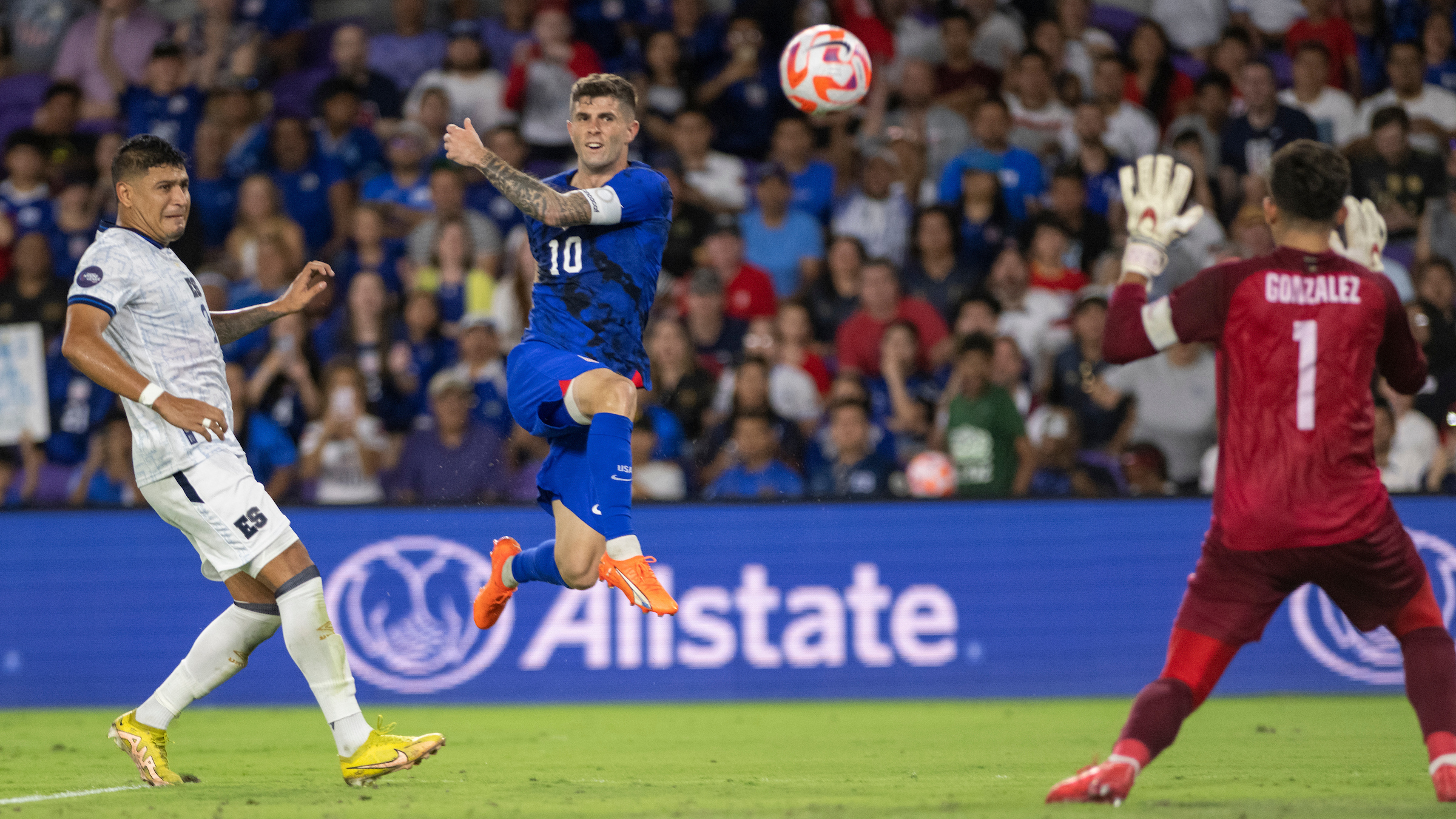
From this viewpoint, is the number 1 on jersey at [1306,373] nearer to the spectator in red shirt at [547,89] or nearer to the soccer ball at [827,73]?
the soccer ball at [827,73]

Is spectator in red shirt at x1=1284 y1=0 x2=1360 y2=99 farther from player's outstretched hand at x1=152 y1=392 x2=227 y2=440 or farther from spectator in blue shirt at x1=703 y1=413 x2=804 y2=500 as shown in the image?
player's outstretched hand at x1=152 y1=392 x2=227 y2=440

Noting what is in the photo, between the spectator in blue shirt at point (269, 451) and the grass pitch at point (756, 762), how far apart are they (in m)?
1.86

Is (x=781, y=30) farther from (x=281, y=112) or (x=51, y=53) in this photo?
(x=51, y=53)

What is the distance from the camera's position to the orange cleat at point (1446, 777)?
4.96m

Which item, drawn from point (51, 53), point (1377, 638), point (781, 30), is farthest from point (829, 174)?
point (51, 53)

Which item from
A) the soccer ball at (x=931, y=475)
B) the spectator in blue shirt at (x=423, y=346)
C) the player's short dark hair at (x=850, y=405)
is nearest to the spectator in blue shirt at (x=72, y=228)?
the spectator in blue shirt at (x=423, y=346)

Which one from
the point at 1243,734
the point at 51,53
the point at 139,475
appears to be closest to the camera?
the point at 139,475

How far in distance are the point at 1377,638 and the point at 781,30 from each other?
25.2 feet

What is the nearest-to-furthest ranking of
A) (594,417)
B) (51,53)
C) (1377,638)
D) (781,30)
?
(594,417) → (1377,638) → (781,30) → (51,53)

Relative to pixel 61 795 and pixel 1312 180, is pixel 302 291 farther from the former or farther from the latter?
pixel 1312 180

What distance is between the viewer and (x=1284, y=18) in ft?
47.7

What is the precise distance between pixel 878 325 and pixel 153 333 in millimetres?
6958

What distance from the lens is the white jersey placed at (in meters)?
5.87

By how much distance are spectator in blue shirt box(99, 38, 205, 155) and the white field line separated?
8.82 meters
